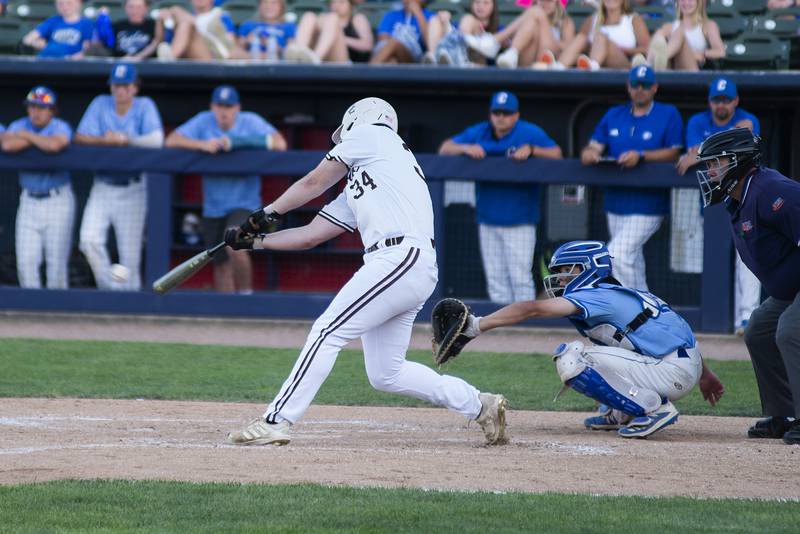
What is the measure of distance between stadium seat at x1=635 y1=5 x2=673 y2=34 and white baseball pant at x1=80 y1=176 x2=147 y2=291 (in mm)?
4815

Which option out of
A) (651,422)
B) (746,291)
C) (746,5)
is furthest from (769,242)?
(746,5)

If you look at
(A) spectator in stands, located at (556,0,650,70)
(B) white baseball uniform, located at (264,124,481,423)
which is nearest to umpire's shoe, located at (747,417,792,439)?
(B) white baseball uniform, located at (264,124,481,423)

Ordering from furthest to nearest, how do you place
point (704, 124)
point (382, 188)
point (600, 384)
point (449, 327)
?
point (704, 124) < point (600, 384) < point (449, 327) < point (382, 188)

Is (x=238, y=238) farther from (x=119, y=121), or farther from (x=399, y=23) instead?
(x=399, y=23)

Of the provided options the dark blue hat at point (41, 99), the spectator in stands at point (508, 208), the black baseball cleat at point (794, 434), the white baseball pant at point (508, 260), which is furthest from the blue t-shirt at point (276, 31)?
the black baseball cleat at point (794, 434)

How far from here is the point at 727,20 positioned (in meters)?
11.6

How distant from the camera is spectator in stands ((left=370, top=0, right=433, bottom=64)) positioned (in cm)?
1116

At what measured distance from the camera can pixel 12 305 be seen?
10.6 m

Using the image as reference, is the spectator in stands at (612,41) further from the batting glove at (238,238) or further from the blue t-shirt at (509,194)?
the batting glove at (238,238)

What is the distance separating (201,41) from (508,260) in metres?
3.62

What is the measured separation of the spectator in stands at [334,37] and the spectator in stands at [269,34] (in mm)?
175

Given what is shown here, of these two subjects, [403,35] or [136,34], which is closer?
[403,35]

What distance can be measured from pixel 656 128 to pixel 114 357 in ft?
15.0

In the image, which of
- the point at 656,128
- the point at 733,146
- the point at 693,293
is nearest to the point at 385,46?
the point at 656,128
